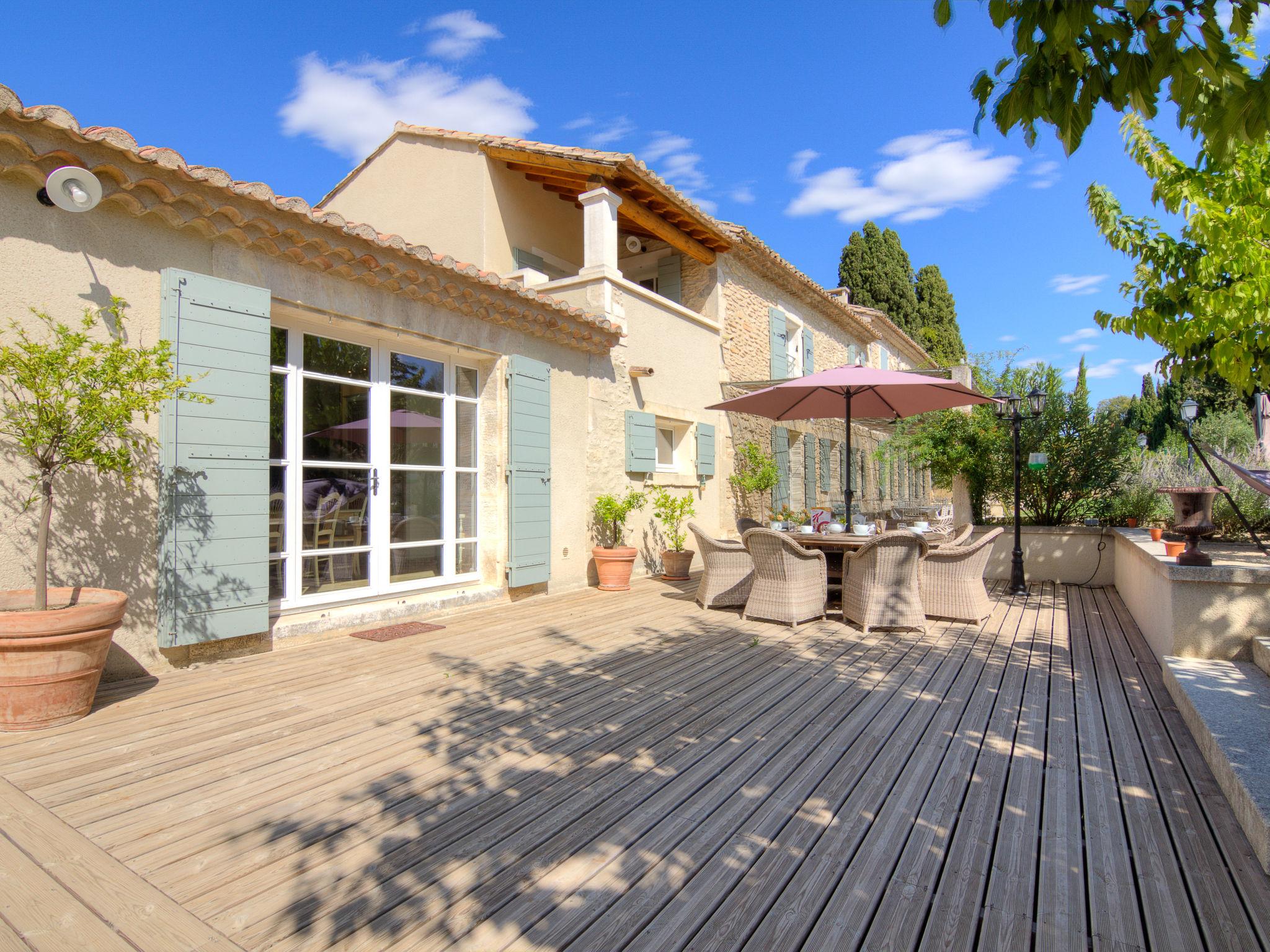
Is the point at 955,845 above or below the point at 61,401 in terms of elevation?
below

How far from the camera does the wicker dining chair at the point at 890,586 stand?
520cm

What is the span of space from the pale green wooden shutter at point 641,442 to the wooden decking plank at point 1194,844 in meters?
5.42

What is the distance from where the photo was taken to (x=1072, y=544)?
8.48 m

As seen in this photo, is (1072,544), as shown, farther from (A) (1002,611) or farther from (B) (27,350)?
(B) (27,350)

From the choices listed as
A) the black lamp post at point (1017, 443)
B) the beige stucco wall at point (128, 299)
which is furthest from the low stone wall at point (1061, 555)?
the beige stucco wall at point (128, 299)

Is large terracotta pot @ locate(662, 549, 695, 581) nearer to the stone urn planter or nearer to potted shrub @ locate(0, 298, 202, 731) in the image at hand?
the stone urn planter

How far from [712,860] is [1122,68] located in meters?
2.39

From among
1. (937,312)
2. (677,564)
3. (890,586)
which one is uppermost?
(937,312)

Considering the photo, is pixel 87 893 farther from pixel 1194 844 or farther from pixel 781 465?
pixel 781 465

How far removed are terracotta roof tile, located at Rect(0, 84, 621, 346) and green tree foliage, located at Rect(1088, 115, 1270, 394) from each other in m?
5.03

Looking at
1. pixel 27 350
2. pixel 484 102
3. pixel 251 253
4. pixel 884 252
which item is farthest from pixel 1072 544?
pixel 884 252

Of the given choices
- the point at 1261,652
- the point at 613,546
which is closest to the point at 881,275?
the point at 613,546

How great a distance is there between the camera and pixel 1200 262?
4.75 metres

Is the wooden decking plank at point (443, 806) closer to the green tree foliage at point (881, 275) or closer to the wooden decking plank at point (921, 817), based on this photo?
the wooden decking plank at point (921, 817)
